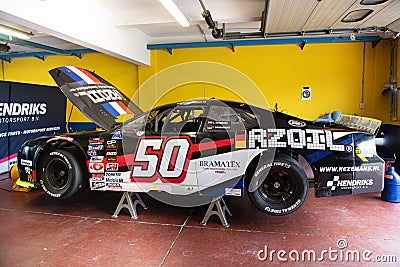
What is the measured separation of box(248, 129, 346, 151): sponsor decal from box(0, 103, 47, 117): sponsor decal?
5013mm

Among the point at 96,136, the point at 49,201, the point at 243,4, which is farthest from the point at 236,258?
the point at 243,4

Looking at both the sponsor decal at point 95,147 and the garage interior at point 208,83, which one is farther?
the sponsor decal at point 95,147

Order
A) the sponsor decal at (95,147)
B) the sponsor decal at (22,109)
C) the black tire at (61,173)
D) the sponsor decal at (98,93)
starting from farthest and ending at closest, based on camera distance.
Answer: the sponsor decal at (22,109)
the sponsor decal at (98,93)
the black tire at (61,173)
the sponsor decal at (95,147)

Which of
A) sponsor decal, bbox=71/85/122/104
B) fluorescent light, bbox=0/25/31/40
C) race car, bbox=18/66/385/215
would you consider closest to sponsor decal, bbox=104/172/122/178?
race car, bbox=18/66/385/215

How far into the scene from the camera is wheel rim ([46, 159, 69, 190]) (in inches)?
156

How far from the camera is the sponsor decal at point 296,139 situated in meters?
3.26

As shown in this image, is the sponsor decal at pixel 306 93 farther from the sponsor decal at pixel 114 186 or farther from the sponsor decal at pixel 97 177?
the sponsor decal at pixel 97 177

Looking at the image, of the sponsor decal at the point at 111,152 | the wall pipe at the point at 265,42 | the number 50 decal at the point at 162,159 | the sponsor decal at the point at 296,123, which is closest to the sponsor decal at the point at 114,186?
the number 50 decal at the point at 162,159

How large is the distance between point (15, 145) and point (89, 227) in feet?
12.3

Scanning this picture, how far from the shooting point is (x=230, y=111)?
3627 millimetres

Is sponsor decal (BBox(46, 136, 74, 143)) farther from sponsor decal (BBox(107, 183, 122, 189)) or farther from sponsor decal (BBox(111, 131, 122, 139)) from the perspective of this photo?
sponsor decal (BBox(107, 183, 122, 189))

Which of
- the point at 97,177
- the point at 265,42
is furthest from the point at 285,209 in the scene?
the point at 265,42

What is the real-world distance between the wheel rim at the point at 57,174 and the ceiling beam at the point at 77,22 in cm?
182

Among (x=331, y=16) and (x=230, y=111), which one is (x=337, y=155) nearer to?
(x=230, y=111)
